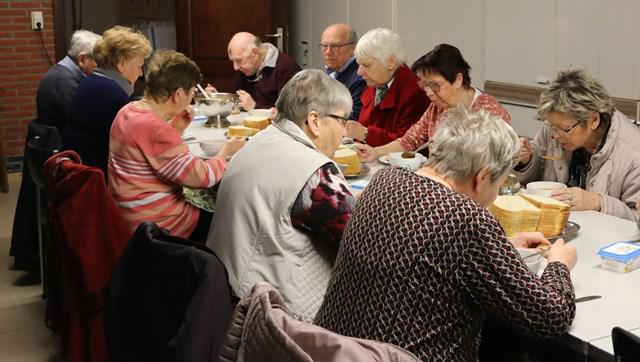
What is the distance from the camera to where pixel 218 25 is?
291 inches

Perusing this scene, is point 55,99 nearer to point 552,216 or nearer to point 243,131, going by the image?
point 243,131

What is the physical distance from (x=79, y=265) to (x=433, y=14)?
341cm

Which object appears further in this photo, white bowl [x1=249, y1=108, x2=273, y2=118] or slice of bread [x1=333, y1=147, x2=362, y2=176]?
white bowl [x1=249, y1=108, x2=273, y2=118]

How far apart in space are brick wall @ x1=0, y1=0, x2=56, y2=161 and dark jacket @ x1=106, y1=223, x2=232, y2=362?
4.87m

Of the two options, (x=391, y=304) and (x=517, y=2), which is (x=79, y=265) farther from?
(x=517, y=2)

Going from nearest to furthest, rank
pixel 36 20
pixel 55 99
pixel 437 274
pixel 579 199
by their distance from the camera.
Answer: pixel 437 274 < pixel 579 199 < pixel 55 99 < pixel 36 20

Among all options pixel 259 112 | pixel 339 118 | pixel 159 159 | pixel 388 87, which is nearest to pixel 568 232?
pixel 339 118

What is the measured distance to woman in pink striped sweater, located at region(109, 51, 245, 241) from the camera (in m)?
3.02

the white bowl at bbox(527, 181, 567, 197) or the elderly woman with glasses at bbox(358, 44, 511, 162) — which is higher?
the elderly woman with glasses at bbox(358, 44, 511, 162)

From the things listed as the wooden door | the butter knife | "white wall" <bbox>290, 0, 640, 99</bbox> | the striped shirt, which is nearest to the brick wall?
the wooden door

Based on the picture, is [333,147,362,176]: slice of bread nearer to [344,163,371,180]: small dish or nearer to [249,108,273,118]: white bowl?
[344,163,371,180]: small dish

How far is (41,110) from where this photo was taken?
185 inches

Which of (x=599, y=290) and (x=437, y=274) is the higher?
(x=437, y=274)

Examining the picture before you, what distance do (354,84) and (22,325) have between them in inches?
89.5
